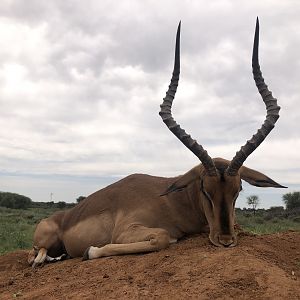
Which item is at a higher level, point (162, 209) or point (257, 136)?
point (257, 136)

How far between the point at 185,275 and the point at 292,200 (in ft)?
119

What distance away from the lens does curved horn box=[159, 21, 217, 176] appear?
7.02 meters

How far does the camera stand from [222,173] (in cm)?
700

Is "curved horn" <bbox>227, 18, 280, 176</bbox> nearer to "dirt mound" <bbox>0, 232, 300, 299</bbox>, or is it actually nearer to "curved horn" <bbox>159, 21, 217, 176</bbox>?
"curved horn" <bbox>159, 21, 217, 176</bbox>

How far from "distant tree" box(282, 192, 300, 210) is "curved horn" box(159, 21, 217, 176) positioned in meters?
33.6

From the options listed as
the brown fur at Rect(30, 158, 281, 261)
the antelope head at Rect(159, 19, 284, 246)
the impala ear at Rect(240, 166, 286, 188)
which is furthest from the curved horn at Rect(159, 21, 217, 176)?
the impala ear at Rect(240, 166, 286, 188)

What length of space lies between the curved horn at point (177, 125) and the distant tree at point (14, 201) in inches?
1987

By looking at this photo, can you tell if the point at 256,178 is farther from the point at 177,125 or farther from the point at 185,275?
the point at 185,275

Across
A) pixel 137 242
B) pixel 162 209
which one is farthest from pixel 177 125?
pixel 137 242

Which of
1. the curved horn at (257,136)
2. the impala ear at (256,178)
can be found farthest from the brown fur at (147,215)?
the curved horn at (257,136)

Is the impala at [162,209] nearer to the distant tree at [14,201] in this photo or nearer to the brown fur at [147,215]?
the brown fur at [147,215]

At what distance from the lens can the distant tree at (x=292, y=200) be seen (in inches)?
1542

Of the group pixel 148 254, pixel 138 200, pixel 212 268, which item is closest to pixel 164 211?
pixel 138 200

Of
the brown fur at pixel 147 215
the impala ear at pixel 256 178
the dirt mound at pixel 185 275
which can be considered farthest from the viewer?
the impala ear at pixel 256 178
